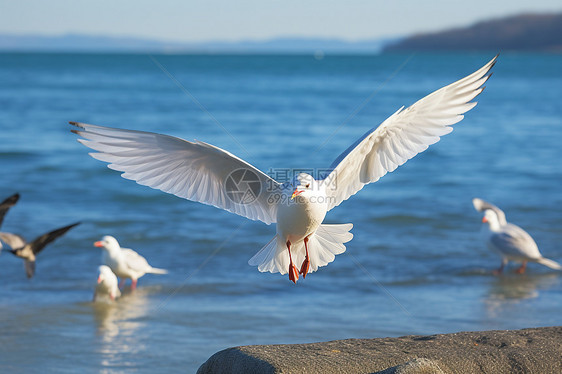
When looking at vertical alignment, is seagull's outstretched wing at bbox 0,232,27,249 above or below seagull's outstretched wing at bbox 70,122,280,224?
below

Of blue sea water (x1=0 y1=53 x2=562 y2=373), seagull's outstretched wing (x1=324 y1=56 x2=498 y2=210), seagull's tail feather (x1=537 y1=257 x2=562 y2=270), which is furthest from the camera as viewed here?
seagull's tail feather (x1=537 y1=257 x2=562 y2=270)

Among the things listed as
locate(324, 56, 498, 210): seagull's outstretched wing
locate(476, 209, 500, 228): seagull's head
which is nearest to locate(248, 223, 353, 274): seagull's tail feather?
locate(324, 56, 498, 210): seagull's outstretched wing

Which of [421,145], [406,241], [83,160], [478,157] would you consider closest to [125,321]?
[421,145]

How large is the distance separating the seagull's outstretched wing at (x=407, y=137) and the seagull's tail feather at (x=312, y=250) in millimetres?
252

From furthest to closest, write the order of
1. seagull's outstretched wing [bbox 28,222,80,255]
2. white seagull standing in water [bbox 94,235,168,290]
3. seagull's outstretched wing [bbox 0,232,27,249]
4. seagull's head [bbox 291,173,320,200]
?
white seagull standing in water [bbox 94,235,168,290] → seagull's outstretched wing [bbox 0,232,27,249] → seagull's outstretched wing [bbox 28,222,80,255] → seagull's head [bbox 291,173,320,200]

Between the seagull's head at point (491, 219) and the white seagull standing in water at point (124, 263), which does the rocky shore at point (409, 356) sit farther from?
the seagull's head at point (491, 219)

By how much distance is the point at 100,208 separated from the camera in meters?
11.5

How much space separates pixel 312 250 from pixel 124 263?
2.86m

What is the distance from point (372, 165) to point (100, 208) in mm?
6890

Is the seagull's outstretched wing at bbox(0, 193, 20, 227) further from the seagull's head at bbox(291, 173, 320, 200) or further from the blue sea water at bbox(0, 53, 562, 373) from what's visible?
the seagull's head at bbox(291, 173, 320, 200)

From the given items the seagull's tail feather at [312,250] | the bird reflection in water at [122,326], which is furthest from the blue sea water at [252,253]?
the seagull's tail feather at [312,250]

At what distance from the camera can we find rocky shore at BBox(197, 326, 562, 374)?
3.88m

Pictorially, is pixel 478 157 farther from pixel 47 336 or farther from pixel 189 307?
pixel 47 336

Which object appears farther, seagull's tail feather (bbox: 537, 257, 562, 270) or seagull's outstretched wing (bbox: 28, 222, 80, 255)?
seagull's tail feather (bbox: 537, 257, 562, 270)
